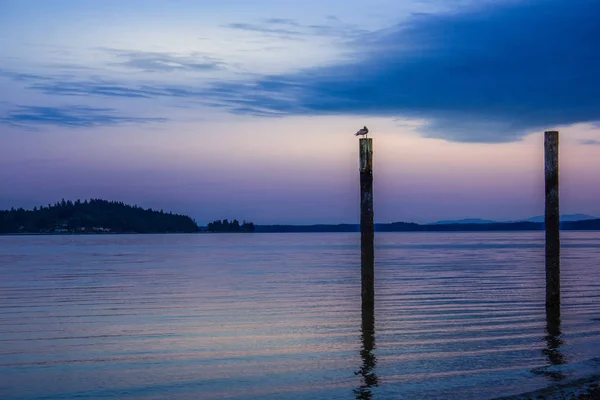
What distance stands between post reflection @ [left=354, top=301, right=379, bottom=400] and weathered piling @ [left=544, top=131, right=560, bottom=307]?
6.36m

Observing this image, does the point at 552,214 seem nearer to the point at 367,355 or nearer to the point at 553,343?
the point at 553,343

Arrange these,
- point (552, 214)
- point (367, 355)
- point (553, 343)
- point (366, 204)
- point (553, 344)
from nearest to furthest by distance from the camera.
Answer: point (367, 355) → point (553, 344) → point (553, 343) → point (552, 214) → point (366, 204)

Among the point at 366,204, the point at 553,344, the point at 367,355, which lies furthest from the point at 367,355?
the point at 366,204

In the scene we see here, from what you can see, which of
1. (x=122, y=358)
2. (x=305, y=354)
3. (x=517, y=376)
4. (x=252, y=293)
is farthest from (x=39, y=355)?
(x=252, y=293)

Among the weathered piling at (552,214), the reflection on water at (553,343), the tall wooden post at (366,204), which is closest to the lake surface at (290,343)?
the reflection on water at (553,343)

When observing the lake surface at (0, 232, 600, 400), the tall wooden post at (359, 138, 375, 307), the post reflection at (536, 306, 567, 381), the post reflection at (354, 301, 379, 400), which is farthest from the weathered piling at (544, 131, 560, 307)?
the post reflection at (354, 301, 379, 400)

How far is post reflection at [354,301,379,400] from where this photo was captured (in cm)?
1484

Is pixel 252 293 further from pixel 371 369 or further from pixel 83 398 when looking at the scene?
pixel 83 398

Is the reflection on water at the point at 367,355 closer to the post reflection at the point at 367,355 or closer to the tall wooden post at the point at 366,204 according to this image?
the post reflection at the point at 367,355

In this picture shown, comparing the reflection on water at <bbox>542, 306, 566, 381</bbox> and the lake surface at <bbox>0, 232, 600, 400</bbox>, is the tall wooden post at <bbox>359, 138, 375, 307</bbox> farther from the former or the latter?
the reflection on water at <bbox>542, 306, 566, 381</bbox>

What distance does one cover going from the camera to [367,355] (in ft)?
Result: 60.9

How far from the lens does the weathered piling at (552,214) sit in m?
24.0

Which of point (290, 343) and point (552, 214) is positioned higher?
point (552, 214)

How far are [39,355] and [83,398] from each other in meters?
4.70
